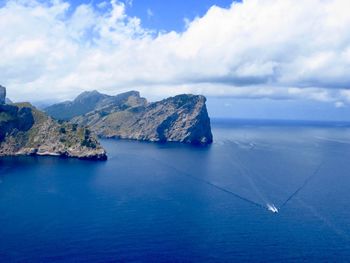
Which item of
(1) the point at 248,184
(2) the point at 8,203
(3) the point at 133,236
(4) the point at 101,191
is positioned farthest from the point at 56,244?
(1) the point at 248,184

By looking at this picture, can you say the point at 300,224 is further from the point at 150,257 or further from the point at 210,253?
the point at 150,257

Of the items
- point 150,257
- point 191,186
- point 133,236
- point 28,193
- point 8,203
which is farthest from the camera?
point 191,186

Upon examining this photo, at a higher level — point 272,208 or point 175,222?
point 272,208

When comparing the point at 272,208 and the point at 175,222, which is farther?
the point at 272,208

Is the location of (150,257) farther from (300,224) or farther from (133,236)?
(300,224)

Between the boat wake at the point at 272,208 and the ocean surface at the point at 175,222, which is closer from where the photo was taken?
the ocean surface at the point at 175,222

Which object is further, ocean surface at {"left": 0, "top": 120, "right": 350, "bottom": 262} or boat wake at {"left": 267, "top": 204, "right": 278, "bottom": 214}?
boat wake at {"left": 267, "top": 204, "right": 278, "bottom": 214}

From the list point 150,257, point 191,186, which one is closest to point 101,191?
point 191,186

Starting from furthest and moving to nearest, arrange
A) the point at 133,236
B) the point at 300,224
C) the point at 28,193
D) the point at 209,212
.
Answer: the point at 28,193, the point at 209,212, the point at 300,224, the point at 133,236

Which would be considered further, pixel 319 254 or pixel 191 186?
pixel 191 186
